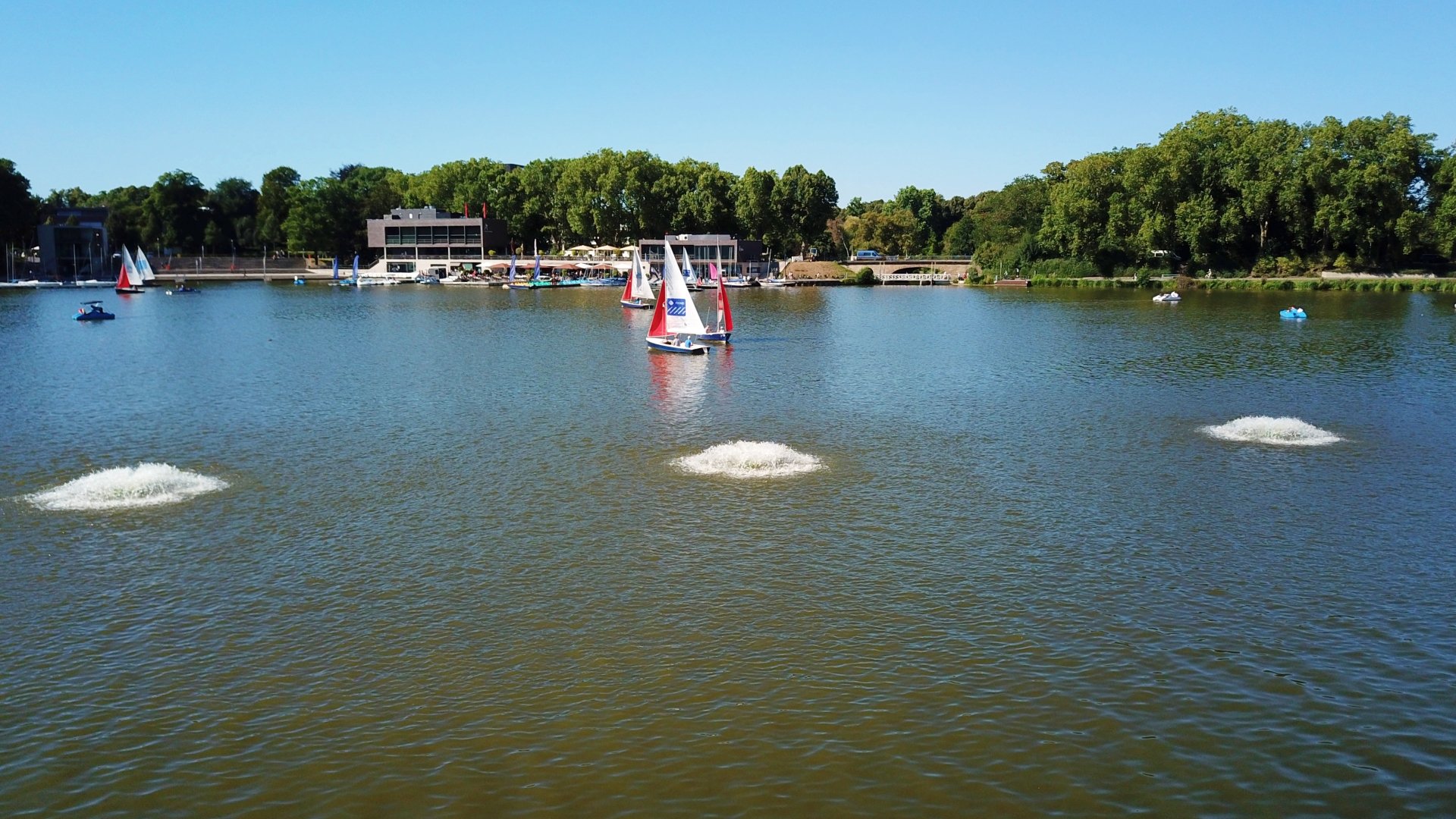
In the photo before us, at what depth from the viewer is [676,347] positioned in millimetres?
65875

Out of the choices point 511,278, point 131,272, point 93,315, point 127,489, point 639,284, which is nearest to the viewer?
point 127,489

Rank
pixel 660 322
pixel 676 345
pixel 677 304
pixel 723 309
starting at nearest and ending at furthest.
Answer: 1. pixel 676 345
2. pixel 677 304
3. pixel 660 322
4. pixel 723 309

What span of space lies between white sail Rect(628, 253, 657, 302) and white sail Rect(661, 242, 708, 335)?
53.0 meters

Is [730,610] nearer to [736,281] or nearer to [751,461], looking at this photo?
[751,461]

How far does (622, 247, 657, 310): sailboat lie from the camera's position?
12100cm

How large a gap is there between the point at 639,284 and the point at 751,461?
3588 inches

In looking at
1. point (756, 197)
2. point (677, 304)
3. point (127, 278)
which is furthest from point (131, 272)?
point (677, 304)

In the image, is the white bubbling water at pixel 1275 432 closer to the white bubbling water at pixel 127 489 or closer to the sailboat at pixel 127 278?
the white bubbling water at pixel 127 489

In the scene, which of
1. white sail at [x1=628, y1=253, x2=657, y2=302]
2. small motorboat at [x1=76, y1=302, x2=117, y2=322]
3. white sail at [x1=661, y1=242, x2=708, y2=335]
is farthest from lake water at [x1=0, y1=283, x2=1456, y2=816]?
white sail at [x1=628, y1=253, x2=657, y2=302]

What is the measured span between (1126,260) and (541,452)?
143 metres

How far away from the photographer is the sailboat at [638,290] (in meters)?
121

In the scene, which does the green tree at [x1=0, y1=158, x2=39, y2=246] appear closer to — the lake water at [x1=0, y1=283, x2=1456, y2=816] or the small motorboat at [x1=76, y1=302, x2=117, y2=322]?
the small motorboat at [x1=76, y1=302, x2=117, y2=322]

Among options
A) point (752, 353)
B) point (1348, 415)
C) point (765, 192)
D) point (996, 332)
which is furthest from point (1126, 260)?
point (1348, 415)

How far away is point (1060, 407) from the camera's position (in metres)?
46.9
